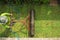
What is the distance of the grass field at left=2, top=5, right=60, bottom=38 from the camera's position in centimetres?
472

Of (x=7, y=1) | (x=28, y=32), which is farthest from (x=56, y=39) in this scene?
(x=7, y=1)

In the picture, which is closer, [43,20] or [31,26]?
[31,26]

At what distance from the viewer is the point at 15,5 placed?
17.8 feet

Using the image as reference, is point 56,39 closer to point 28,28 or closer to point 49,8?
point 28,28

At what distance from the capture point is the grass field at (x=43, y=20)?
4719mm

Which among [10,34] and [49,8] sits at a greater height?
[49,8]

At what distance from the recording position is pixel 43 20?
5.11m

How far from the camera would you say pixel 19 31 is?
473 centimetres

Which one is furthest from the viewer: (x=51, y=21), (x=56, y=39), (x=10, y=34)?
(x=51, y=21)

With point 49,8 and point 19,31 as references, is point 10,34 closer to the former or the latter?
point 19,31

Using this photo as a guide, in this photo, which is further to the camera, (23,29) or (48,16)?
(48,16)

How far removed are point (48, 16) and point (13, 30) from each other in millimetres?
1061

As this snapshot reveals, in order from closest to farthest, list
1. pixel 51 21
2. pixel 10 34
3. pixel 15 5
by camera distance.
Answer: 1. pixel 10 34
2. pixel 51 21
3. pixel 15 5

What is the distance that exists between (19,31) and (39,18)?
2.35 feet
